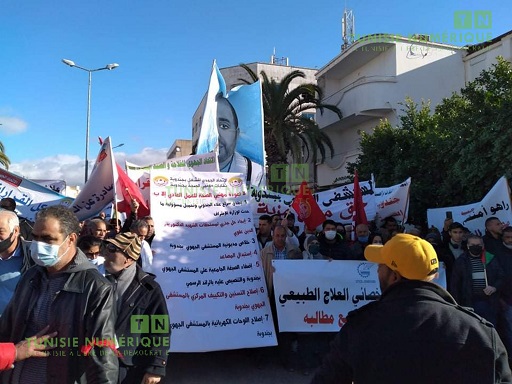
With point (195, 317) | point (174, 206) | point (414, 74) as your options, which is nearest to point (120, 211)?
point (174, 206)

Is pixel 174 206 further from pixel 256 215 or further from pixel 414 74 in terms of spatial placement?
pixel 414 74

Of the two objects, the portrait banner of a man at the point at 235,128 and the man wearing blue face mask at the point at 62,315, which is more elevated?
the portrait banner of a man at the point at 235,128

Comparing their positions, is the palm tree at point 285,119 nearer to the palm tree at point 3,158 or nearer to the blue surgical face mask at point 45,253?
the palm tree at point 3,158

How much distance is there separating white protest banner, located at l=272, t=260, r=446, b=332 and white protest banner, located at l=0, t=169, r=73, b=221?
4748 millimetres

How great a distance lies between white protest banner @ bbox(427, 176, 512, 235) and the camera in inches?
265

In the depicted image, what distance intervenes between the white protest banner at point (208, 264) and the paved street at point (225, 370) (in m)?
0.34

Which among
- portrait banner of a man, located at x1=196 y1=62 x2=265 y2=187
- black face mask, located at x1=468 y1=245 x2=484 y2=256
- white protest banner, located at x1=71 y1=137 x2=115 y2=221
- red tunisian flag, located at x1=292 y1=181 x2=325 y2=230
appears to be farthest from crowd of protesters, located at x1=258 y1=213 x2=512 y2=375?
portrait banner of a man, located at x1=196 y1=62 x2=265 y2=187

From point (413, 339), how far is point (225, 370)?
12.0ft

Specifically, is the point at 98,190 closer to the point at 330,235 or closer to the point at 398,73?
the point at 330,235

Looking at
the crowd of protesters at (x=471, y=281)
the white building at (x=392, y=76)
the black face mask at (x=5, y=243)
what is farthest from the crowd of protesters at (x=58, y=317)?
the white building at (x=392, y=76)

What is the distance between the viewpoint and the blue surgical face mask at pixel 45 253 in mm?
2076

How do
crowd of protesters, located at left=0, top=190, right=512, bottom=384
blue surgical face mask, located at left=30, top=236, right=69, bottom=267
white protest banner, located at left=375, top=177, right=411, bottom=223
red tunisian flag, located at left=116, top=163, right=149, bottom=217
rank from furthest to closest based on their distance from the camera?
1. white protest banner, located at left=375, top=177, right=411, bottom=223
2. red tunisian flag, located at left=116, top=163, right=149, bottom=217
3. blue surgical face mask, located at left=30, top=236, right=69, bottom=267
4. crowd of protesters, located at left=0, top=190, right=512, bottom=384

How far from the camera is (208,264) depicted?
484 centimetres

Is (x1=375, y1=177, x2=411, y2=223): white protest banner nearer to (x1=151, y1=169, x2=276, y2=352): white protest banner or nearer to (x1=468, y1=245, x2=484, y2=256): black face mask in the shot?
(x1=468, y1=245, x2=484, y2=256): black face mask
